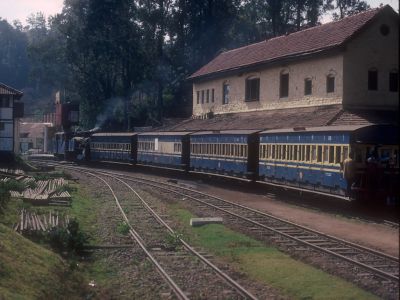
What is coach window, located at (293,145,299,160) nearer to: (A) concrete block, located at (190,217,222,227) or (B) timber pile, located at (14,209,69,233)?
(A) concrete block, located at (190,217,222,227)

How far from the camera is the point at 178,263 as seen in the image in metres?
13.3

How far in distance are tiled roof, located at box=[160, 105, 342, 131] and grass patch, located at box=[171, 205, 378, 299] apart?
9594 millimetres

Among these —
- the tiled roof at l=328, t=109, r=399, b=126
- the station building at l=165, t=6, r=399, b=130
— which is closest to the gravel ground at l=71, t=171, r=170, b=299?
the station building at l=165, t=6, r=399, b=130

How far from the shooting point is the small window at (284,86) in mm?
34156

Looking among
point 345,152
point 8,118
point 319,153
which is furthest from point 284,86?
point 8,118

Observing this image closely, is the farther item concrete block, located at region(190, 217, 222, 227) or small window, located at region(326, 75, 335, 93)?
small window, located at region(326, 75, 335, 93)

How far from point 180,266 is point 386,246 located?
517cm

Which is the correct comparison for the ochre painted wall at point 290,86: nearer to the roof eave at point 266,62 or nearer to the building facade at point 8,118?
the roof eave at point 266,62

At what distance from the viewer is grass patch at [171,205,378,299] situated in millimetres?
10648

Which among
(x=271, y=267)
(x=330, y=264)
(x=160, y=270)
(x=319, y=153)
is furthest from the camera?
(x=319, y=153)

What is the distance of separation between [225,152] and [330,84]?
5.98 m

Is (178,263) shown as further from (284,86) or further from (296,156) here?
(284,86)

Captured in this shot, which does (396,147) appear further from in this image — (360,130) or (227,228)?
(227,228)

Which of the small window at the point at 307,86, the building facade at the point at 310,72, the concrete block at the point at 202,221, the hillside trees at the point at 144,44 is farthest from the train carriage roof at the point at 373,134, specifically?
the hillside trees at the point at 144,44
